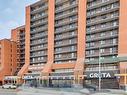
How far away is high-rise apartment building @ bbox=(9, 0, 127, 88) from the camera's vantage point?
245ft

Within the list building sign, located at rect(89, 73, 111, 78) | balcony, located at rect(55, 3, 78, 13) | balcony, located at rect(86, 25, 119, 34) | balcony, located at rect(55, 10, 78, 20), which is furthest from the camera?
balcony, located at rect(55, 3, 78, 13)

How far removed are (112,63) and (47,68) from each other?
27.2m

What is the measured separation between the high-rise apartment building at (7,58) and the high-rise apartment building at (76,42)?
12.0 meters

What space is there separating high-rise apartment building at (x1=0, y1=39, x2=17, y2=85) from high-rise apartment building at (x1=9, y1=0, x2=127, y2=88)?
39.3 feet

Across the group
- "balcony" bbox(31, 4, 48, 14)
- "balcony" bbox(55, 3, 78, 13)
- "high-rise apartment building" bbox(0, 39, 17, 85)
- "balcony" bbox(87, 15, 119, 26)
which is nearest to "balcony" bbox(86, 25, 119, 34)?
"balcony" bbox(87, 15, 119, 26)

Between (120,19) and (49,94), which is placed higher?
(120,19)

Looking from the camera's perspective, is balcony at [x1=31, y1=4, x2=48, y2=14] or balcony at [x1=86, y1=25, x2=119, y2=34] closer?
balcony at [x1=86, y1=25, x2=119, y2=34]

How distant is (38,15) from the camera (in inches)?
4277

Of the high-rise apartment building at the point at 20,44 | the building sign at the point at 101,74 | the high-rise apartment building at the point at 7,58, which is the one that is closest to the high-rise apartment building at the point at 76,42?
the building sign at the point at 101,74

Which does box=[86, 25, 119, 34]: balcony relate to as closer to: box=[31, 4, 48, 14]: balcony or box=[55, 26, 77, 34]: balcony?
box=[55, 26, 77, 34]: balcony

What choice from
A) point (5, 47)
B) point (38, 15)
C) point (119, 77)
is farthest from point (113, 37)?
point (5, 47)

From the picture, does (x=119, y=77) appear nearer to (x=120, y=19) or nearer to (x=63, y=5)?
(x=120, y=19)

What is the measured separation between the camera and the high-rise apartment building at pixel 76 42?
7481 cm

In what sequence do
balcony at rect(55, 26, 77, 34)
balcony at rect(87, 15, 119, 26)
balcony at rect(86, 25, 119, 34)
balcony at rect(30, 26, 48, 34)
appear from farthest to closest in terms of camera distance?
balcony at rect(30, 26, 48, 34) < balcony at rect(55, 26, 77, 34) < balcony at rect(87, 15, 119, 26) < balcony at rect(86, 25, 119, 34)
